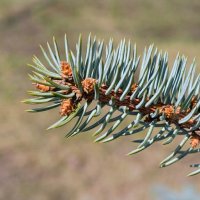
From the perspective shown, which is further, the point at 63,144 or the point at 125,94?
the point at 63,144

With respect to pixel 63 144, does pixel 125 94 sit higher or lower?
higher

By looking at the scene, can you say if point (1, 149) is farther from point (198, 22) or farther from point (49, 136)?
point (198, 22)

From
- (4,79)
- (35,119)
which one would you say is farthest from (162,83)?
(4,79)

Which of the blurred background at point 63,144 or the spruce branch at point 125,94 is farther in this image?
the blurred background at point 63,144
